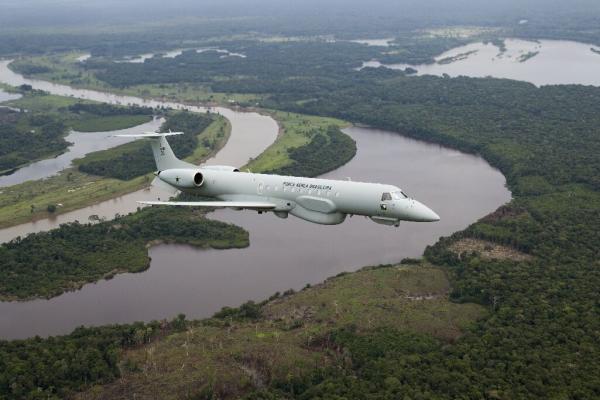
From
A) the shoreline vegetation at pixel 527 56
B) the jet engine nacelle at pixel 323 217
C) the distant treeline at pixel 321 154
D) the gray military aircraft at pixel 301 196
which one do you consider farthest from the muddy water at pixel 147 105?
the shoreline vegetation at pixel 527 56

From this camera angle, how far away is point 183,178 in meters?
36.3

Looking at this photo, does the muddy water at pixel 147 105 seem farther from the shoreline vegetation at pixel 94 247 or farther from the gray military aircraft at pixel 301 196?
the shoreline vegetation at pixel 94 247

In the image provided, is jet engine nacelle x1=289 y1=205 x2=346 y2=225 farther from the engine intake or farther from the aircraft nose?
the engine intake

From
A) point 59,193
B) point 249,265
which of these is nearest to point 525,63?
point 59,193

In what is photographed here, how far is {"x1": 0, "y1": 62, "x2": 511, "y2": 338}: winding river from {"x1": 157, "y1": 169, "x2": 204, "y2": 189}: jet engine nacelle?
9.82 meters

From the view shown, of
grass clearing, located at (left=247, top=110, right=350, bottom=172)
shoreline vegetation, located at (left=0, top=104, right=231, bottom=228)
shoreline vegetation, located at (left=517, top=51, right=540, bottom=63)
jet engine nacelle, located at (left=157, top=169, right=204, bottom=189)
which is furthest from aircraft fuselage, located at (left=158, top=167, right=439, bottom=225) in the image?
shoreline vegetation, located at (left=517, top=51, right=540, bottom=63)

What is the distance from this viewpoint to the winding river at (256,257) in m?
43.5

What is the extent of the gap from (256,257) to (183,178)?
1568 cm

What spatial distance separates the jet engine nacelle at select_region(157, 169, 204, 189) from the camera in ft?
118

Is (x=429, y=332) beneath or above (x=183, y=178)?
beneath

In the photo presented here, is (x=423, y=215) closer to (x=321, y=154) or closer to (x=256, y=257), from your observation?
(x=256, y=257)

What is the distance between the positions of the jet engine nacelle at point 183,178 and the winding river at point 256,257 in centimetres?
982

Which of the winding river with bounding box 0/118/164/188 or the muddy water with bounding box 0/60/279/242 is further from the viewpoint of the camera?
the winding river with bounding box 0/118/164/188

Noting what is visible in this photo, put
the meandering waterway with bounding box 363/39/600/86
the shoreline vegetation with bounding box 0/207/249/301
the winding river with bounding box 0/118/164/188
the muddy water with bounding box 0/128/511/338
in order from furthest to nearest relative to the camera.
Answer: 1. the meandering waterway with bounding box 363/39/600/86
2. the winding river with bounding box 0/118/164/188
3. the shoreline vegetation with bounding box 0/207/249/301
4. the muddy water with bounding box 0/128/511/338
